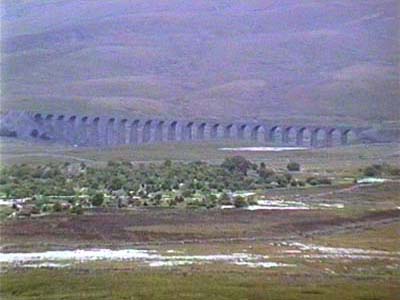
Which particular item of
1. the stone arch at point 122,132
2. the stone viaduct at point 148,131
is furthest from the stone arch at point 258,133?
the stone arch at point 122,132

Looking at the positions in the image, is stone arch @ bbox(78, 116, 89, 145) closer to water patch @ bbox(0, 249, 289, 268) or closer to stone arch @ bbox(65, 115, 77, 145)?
stone arch @ bbox(65, 115, 77, 145)

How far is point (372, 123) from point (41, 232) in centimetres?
2218

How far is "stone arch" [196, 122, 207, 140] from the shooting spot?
32.8 m

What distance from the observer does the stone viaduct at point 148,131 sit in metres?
31.5

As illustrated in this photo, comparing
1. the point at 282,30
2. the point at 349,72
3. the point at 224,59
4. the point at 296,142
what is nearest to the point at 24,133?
the point at 296,142

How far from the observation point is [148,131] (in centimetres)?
3416

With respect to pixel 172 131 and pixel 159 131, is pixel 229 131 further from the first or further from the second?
pixel 159 131

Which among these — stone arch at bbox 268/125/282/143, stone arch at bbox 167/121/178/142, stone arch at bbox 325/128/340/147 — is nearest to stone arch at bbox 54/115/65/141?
stone arch at bbox 167/121/178/142

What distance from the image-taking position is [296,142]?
103ft

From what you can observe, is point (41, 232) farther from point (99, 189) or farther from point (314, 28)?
point (314, 28)

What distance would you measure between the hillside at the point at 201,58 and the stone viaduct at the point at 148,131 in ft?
8.13

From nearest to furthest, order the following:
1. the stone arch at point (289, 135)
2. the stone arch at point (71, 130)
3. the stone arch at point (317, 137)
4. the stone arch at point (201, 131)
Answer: the stone arch at point (317, 137) < the stone arch at point (289, 135) < the stone arch at point (71, 130) < the stone arch at point (201, 131)

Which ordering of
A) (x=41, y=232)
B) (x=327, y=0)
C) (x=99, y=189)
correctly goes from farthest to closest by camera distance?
1. (x=327, y=0)
2. (x=99, y=189)
3. (x=41, y=232)

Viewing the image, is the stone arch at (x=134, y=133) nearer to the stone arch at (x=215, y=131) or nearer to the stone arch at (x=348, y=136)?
the stone arch at (x=215, y=131)
